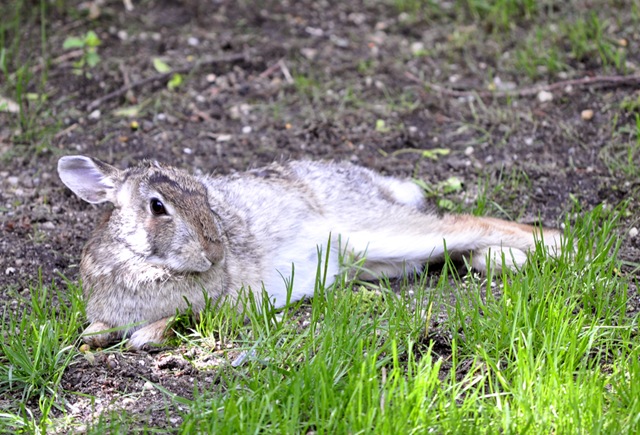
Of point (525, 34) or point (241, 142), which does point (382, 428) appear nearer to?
point (241, 142)

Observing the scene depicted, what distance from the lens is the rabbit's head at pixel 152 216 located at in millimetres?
4250

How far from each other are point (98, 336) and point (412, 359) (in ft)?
5.37

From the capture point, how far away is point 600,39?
7.04 metres

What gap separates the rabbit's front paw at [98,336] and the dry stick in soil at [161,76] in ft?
9.25

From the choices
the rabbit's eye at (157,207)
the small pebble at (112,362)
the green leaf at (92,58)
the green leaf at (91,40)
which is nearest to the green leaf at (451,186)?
the rabbit's eye at (157,207)

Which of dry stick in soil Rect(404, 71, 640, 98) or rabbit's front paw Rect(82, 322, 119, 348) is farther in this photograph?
dry stick in soil Rect(404, 71, 640, 98)

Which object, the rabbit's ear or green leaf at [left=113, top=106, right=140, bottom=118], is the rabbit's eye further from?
green leaf at [left=113, top=106, right=140, bottom=118]

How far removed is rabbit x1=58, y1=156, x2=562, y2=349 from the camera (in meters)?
4.37

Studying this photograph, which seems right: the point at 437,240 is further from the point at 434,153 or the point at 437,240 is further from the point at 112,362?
the point at 112,362

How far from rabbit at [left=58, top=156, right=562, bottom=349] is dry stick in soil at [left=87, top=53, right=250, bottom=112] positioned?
200 centimetres

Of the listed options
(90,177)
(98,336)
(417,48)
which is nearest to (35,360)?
(98,336)

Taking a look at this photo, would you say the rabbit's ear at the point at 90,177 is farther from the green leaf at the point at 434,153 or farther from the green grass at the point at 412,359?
the green leaf at the point at 434,153

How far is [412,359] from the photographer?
3.72 meters

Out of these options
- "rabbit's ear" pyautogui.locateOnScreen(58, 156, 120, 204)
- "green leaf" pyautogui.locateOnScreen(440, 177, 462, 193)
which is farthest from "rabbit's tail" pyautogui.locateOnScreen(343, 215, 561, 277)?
"rabbit's ear" pyautogui.locateOnScreen(58, 156, 120, 204)
